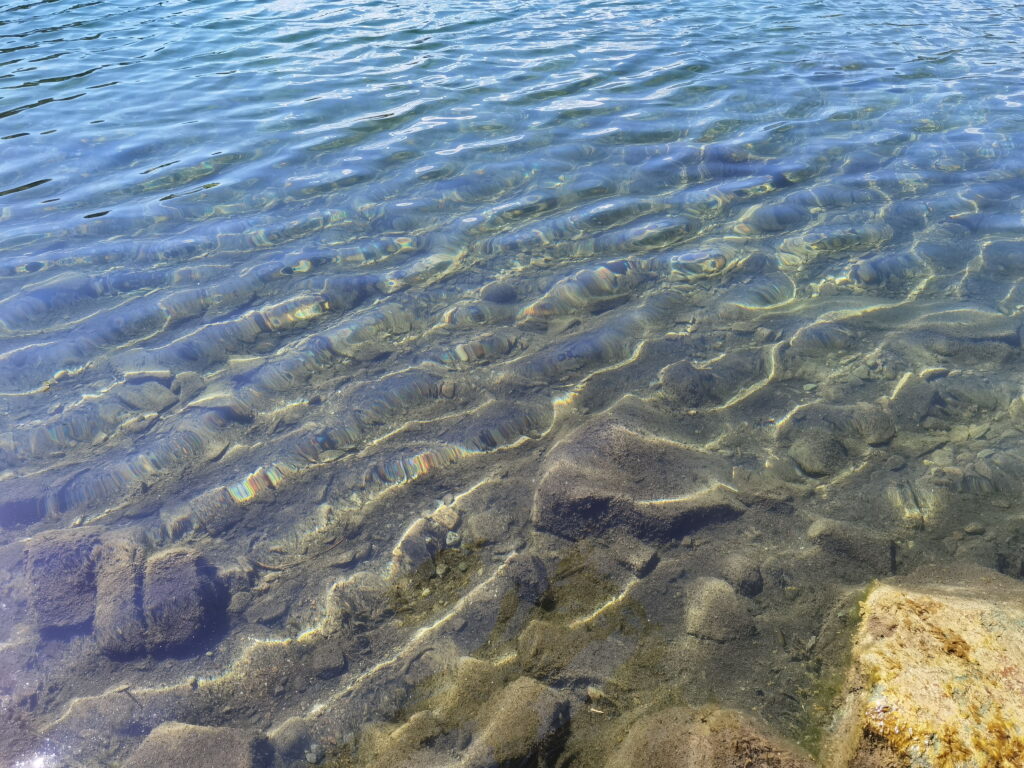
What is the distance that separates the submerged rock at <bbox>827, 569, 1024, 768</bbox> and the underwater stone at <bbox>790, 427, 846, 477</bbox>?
39.1 inches

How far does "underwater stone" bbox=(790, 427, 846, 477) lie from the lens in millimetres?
3803

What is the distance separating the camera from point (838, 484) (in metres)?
3.71

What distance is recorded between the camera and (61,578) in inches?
138

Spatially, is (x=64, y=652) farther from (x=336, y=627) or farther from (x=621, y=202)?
(x=621, y=202)

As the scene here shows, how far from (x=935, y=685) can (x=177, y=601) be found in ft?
10.3

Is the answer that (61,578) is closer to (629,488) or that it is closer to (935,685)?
(629,488)

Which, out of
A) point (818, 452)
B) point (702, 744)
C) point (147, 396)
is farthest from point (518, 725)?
point (147, 396)

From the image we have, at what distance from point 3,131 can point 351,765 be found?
9.36 metres

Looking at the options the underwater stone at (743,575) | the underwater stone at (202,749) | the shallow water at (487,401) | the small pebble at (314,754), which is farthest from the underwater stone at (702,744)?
the underwater stone at (202,749)

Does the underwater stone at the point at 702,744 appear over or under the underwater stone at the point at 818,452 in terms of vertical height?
over

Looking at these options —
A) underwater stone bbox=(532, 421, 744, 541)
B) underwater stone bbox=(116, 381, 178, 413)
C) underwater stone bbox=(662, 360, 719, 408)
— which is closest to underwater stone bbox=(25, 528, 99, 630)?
underwater stone bbox=(116, 381, 178, 413)

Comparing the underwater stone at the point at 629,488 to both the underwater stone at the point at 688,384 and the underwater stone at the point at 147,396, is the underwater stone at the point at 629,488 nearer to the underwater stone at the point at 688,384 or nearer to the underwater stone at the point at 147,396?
the underwater stone at the point at 688,384

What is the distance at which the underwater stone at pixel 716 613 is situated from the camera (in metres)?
3.02

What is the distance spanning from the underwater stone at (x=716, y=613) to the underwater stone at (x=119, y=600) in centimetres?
248
